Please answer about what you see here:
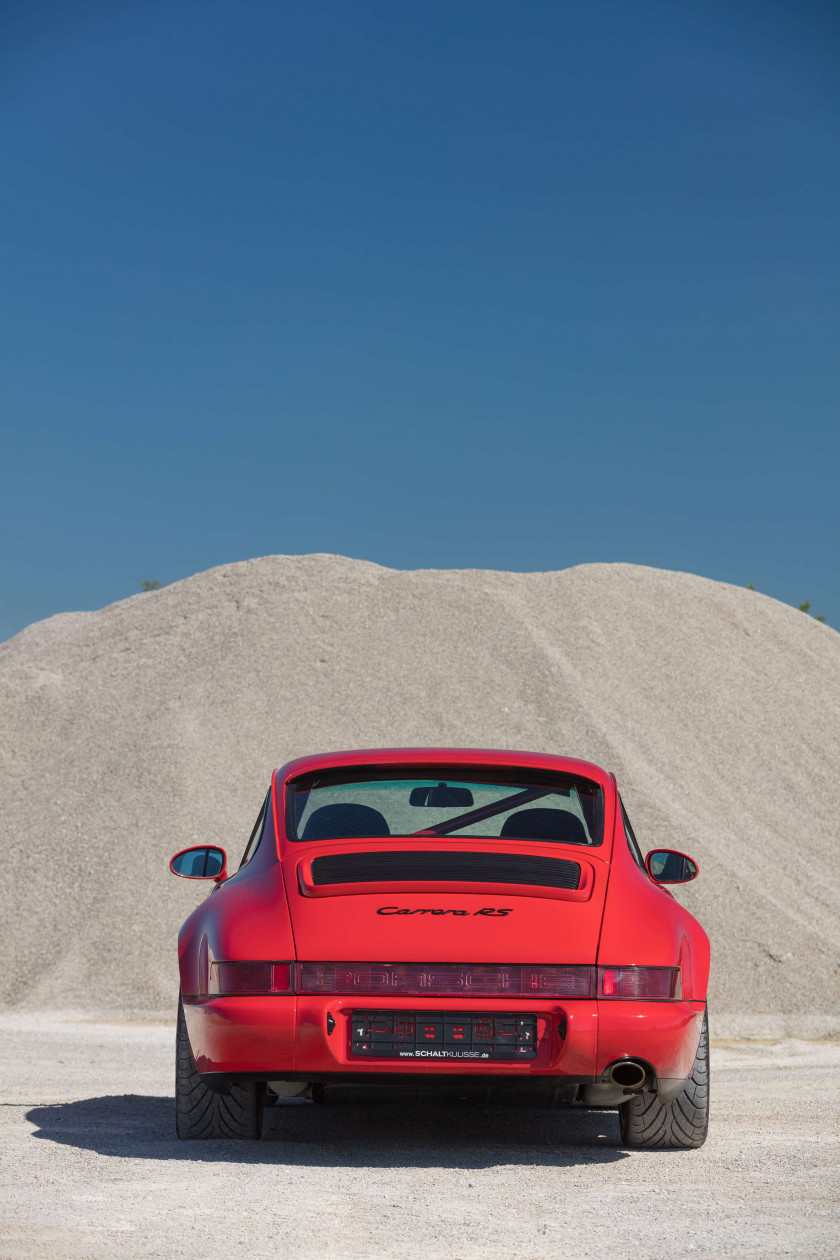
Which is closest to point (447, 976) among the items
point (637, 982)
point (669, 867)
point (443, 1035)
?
point (443, 1035)

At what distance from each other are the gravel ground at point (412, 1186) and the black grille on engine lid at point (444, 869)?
1.03 metres

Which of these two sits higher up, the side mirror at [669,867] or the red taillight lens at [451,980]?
the side mirror at [669,867]

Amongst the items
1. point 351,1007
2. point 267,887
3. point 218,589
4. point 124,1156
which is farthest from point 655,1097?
point 218,589

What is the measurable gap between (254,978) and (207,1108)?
84cm

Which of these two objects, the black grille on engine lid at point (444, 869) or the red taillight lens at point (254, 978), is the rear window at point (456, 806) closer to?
the black grille on engine lid at point (444, 869)

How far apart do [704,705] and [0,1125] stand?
30030 millimetres

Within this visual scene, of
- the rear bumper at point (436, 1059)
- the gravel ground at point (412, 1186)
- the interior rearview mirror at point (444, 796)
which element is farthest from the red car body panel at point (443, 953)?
the interior rearview mirror at point (444, 796)

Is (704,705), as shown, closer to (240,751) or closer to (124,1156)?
(240,751)

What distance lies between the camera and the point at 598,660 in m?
34.2

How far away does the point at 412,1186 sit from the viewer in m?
4.15

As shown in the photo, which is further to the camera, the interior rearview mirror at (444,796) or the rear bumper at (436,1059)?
the interior rearview mirror at (444,796)

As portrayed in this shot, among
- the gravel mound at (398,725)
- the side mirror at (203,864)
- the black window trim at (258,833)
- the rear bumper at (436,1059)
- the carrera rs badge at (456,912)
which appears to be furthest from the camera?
the gravel mound at (398,725)

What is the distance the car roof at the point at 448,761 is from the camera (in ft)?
17.2

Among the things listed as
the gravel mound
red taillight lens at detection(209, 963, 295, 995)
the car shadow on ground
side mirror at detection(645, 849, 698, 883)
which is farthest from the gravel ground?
the gravel mound
